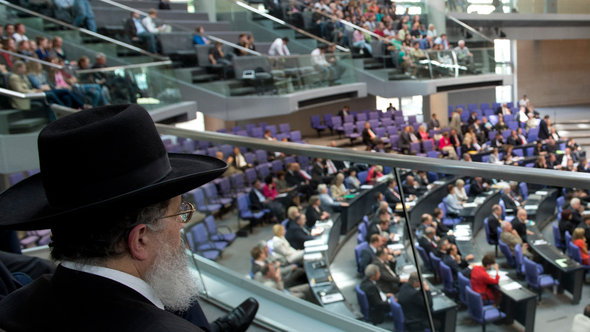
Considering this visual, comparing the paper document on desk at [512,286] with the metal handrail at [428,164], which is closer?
the metal handrail at [428,164]

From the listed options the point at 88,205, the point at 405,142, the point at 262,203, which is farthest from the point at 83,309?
the point at 405,142

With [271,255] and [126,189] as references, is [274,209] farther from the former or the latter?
[126,189]

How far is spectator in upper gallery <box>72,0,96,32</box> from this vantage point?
1224 cm

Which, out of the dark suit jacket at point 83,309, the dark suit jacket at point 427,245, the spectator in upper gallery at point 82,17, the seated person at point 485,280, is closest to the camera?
the dark suit jacket at point 83,309

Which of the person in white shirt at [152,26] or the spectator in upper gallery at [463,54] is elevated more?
the person in white shirt at [152,26]

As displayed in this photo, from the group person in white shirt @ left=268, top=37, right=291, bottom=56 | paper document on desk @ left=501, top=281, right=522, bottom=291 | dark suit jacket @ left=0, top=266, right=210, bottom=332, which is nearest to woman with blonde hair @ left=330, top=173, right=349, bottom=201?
paper document on desk @ left=501, top=281, right=522, bottom=291

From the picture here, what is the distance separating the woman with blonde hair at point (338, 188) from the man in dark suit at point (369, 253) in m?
0.31

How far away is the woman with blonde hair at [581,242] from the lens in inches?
75.1

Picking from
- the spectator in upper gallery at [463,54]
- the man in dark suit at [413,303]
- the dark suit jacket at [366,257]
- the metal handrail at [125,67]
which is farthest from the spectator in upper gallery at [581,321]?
the spectator in upper gallery at [463,54]

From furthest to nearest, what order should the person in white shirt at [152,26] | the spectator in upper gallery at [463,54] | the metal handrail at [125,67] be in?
the spectator in upper gallery at [463,54] < the person in white shirt at [152,26] < the metal handrail at [125,67]

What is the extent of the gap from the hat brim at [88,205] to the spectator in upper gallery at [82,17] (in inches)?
481

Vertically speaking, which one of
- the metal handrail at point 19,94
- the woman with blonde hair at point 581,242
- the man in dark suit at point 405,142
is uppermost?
the metal handrail at point 19,94

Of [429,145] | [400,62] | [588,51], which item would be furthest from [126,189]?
[588,51]

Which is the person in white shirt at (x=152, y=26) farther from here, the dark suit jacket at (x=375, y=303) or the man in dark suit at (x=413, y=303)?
the man in dark suit at (x=413, y=303)
